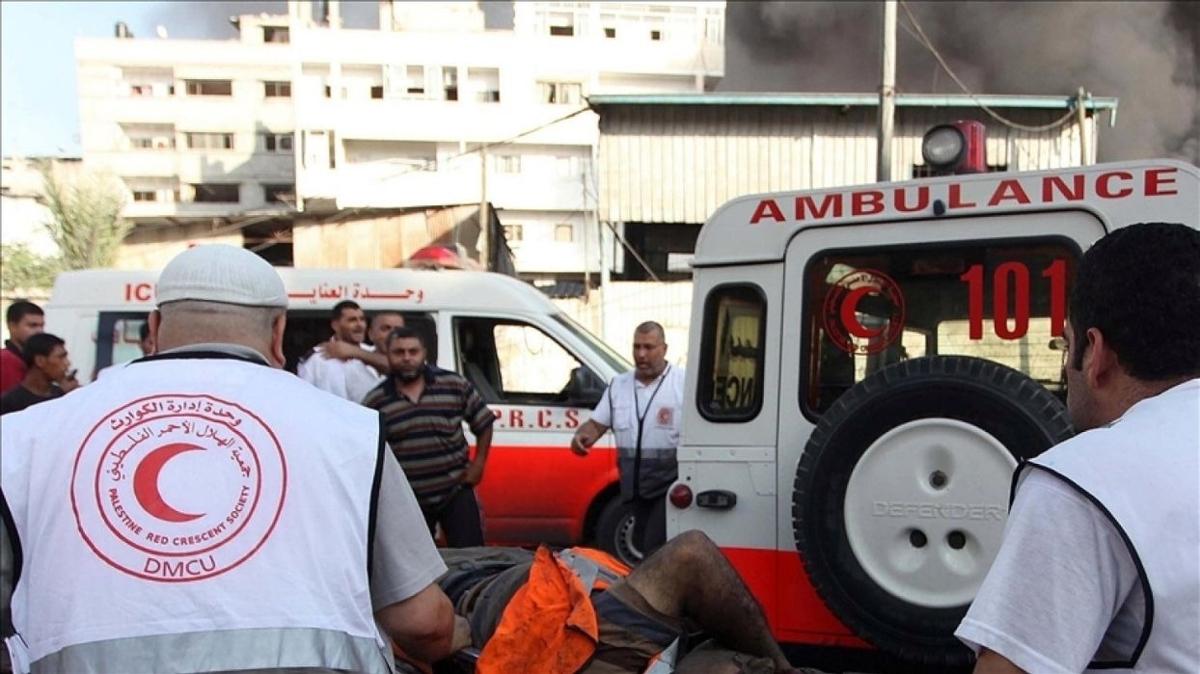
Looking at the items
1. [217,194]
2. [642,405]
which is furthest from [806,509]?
[217,194]

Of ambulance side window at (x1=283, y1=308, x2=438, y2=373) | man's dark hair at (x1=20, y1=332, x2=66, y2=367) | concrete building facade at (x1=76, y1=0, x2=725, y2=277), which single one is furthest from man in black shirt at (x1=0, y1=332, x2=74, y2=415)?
concrete building facade at (x1=76, y1=0, x2=725, y2=277)

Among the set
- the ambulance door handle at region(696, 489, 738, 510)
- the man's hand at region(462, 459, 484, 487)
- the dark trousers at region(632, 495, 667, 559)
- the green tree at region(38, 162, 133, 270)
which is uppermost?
the green tree at region(38, 162, 133, 270)

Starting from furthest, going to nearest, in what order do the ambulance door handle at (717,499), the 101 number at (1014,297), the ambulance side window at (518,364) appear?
1. the ambulance side window at (518,364)
2. the ambulance door handle at (717,499)
3. the 101 number at (1014,297)

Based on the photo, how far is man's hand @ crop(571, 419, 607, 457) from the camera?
549 cm

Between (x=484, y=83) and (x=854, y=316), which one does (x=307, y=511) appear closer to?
(x=854, y=316)

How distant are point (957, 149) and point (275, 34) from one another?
48512mm

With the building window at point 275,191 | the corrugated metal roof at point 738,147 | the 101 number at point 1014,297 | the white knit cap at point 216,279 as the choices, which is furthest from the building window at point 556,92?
the white knit cap at point 216,279

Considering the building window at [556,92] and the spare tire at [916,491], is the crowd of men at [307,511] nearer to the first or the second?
the spare tire at [916,491]

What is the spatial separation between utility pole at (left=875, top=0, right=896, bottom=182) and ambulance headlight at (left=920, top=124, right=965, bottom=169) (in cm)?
806

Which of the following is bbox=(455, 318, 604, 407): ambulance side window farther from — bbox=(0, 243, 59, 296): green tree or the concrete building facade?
bbox=(0, 243, 59, 296): green tree

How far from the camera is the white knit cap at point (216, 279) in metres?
1.73

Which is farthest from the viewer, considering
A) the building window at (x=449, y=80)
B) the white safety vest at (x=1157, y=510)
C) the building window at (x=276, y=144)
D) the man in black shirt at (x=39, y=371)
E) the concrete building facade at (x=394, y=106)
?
the building window at (x=276, y=144)

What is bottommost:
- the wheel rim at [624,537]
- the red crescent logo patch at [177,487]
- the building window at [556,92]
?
the wheel rim at [624,537]

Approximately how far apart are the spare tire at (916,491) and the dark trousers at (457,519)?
2.19 meters
